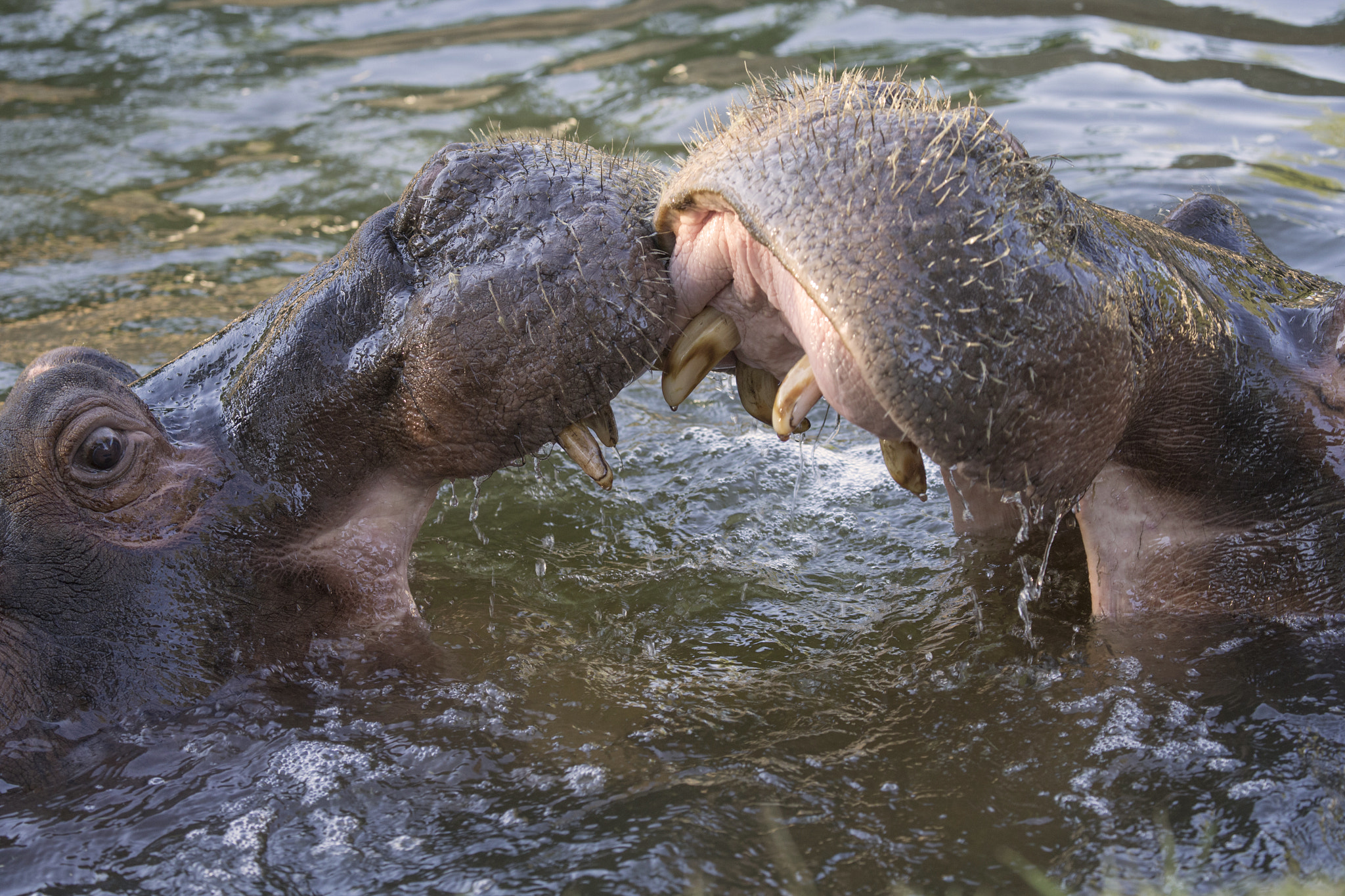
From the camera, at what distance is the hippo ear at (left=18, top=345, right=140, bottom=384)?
11.3 ft

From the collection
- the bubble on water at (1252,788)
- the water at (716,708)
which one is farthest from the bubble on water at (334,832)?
the bubble on water at (1252,788)

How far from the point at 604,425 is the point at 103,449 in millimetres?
1198

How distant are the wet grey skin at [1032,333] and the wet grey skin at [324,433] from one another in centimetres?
27

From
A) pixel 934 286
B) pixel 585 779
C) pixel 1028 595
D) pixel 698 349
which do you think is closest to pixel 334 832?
pixel 585 779

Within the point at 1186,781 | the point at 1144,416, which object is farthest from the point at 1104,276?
the point at 1186,781

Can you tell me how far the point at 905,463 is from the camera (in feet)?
9.82

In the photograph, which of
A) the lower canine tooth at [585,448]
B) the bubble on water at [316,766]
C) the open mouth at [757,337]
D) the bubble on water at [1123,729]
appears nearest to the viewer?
the open mouth at [757,337]

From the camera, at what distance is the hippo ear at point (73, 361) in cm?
344

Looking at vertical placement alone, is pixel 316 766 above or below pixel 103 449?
below

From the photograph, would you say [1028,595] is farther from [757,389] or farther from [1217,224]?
[1217,224]

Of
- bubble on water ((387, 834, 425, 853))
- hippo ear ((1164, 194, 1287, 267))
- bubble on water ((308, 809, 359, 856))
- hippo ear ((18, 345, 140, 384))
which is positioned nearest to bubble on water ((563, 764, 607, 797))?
bubble on water ((387, 834, 425, 853))

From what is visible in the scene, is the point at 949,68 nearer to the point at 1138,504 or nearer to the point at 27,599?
the point at 1138,504

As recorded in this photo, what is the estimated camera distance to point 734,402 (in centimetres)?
636

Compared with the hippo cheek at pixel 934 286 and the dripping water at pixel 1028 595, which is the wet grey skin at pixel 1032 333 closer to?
the hippo cheek at pixel 934 286
